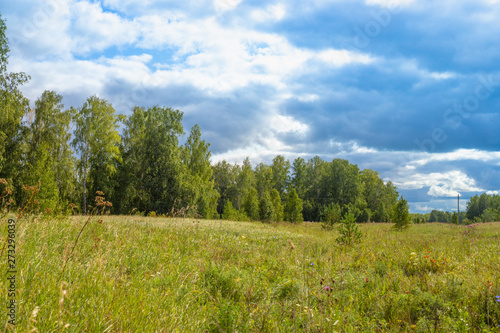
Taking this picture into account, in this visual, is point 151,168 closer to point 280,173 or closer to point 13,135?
point 13,135

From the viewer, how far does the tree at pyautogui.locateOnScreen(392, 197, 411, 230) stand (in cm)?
2439

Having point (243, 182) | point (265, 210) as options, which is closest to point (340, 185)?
point (243, 182)

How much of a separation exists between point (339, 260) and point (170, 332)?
20.5 feet

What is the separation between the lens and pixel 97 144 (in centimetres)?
3012

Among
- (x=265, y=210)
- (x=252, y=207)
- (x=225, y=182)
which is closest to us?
(x=265, y=210)

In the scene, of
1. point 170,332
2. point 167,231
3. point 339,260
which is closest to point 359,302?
point 339,260

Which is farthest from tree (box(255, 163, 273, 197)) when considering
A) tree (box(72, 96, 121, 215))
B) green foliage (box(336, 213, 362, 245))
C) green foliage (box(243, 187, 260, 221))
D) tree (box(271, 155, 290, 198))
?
green foliage (box(336, 213, 362, 245))

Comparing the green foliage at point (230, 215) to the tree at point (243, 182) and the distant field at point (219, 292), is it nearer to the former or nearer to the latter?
the tree at point (243, 182)

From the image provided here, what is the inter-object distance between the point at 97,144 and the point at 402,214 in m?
30.0

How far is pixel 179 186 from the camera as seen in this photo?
32.2 metres

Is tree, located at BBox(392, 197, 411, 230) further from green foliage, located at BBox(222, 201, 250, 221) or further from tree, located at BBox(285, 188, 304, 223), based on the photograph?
green foliage, located at BBox(222, 201, 250, 221)

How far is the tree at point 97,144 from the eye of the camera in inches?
1164

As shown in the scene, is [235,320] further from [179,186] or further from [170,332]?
[179,186]

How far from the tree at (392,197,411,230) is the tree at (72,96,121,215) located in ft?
91.6
